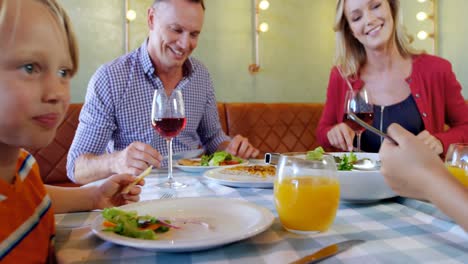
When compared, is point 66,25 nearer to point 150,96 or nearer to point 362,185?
point 362,185

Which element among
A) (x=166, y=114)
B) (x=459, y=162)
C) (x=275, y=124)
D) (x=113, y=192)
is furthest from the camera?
(x=275, y=124)

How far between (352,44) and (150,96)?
4.28 ft

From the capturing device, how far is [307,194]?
0.72 meters

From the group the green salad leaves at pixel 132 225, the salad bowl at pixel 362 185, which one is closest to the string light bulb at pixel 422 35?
the salad bowl at pixel 362 185

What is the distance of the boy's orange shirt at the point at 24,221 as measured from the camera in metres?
0.63

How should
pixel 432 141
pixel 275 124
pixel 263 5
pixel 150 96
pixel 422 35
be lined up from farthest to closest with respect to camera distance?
pixel 263 5
pixel 422 35
pixel 275 124
pixel 150 96
pixel 432 141

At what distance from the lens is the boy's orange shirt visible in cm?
63

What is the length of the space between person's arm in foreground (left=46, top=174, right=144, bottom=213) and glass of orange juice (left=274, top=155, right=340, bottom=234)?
42cm

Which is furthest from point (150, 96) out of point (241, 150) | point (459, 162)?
point (459, 162)

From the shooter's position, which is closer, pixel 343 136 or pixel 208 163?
pixel 208 163

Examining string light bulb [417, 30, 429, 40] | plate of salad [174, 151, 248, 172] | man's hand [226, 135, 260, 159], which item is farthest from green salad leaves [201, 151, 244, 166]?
string light bulb [417, 30, 429, 40]

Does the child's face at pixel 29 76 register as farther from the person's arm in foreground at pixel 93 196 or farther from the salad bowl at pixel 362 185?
the salad bowl at pixel 362 185

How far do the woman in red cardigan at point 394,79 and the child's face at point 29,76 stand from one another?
1.66 metres

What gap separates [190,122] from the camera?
2.18 metres
